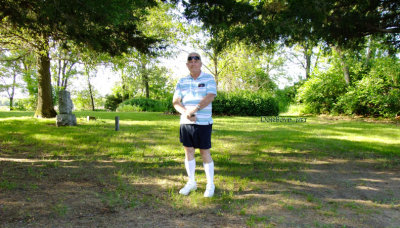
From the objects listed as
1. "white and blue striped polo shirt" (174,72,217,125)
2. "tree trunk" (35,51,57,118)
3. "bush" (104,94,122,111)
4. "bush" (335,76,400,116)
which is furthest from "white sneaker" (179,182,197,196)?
"bush" (104,94,122,111)

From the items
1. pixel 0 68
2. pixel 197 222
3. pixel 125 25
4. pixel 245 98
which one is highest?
pixel 0 68

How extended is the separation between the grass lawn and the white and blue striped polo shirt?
107 cm

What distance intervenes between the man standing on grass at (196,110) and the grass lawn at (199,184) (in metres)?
0.56

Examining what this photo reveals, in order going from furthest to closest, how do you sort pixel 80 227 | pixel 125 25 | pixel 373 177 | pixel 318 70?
pixel 318 70 → pixel 125 25 → pixel 373 177 → pixel 80 227

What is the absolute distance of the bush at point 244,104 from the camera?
17.6 m

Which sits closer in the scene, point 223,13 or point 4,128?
point 223,13

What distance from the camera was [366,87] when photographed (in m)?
13.6

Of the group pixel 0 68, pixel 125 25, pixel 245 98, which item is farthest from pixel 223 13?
pixel 0 68

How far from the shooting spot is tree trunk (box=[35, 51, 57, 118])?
1204cm

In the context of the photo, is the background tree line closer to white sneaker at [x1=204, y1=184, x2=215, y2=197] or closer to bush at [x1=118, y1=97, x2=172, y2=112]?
white sneaker at [x1=204, y1=184, x2=215, y2=197]

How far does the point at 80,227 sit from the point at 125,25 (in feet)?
16.8

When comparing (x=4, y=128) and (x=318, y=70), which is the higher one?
(x=318, y=70)

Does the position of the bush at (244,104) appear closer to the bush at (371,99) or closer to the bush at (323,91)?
the bush at (323,91)

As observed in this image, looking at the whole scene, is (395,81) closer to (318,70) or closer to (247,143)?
(318,70)
